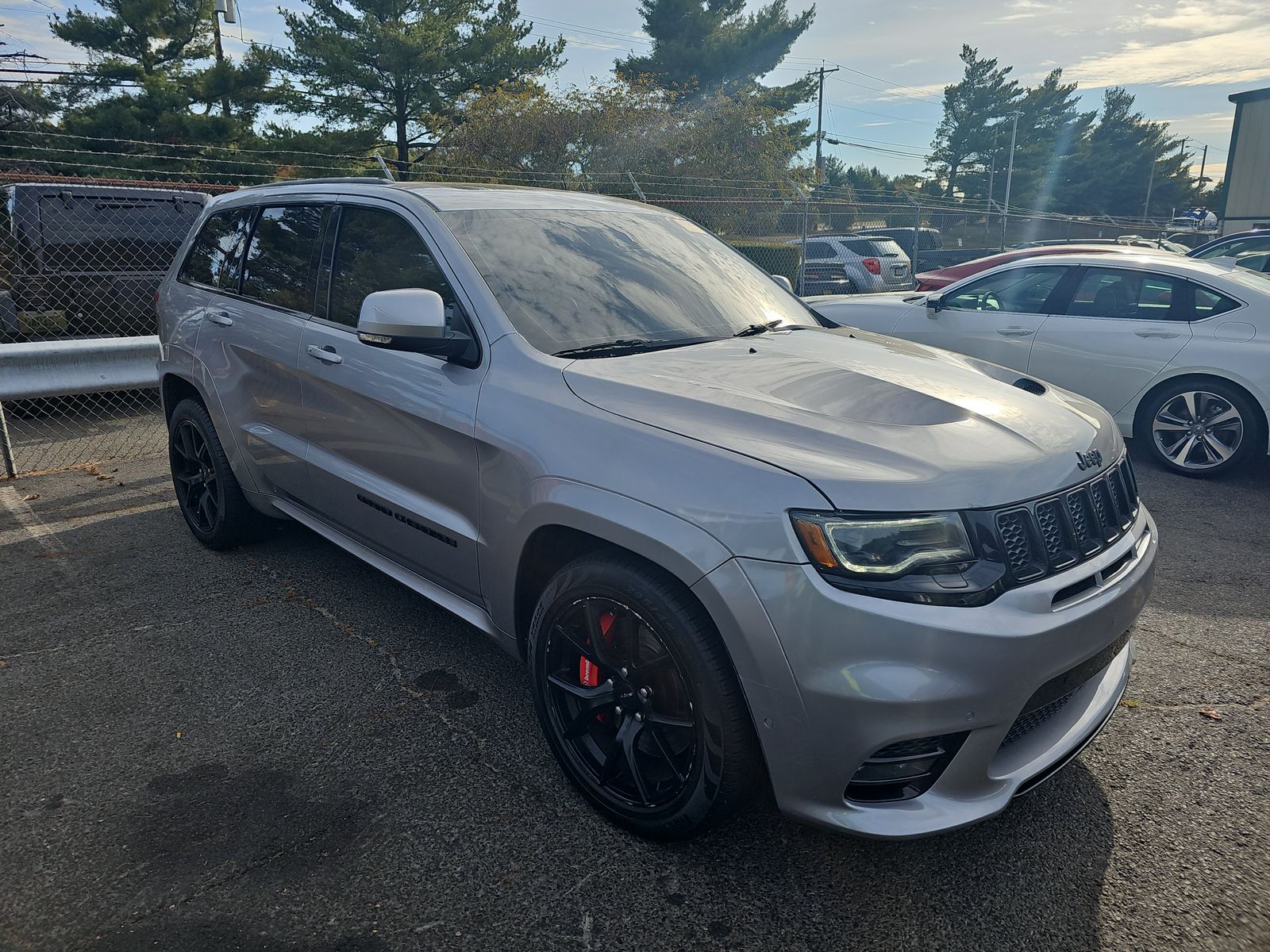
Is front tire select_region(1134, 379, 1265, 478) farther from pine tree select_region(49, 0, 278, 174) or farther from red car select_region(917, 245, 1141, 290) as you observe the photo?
pine tree select_region(49, 0, 278, 174)

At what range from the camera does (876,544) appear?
86.3 inches

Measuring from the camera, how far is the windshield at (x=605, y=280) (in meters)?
3.19

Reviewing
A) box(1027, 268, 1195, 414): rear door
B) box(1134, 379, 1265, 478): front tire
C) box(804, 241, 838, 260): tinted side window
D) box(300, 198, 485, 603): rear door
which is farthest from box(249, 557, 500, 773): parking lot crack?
box(804, 241, 838, 260): tinted side window

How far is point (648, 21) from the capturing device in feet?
131

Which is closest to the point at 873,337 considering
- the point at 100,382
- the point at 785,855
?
the point at 785,855

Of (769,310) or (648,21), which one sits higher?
(648,21)

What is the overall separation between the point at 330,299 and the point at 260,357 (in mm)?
569

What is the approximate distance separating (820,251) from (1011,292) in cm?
1019

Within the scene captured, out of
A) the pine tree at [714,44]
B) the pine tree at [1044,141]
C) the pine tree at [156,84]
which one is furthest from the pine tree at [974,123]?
the pine tree at [156,84]

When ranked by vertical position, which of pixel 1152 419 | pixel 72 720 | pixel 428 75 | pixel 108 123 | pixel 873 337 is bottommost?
pixel 72 720

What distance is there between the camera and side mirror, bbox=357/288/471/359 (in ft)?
9.57

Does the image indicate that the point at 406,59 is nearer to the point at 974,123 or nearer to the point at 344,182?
the point at 344,182

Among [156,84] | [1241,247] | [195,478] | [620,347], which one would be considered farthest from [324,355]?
[156,84]

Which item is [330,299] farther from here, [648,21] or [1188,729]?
[648,21]
